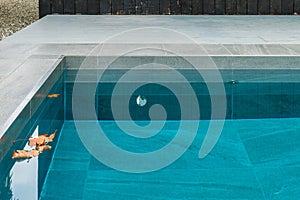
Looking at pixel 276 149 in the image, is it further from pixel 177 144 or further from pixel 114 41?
pixel 114 41

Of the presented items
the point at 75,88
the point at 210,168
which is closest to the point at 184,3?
the point at 75,88

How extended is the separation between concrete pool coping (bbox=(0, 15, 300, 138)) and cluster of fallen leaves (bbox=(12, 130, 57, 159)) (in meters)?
0.15

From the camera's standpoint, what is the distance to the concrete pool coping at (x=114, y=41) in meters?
2.50

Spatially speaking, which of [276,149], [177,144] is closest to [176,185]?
[177,144]

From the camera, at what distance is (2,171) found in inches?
64.2

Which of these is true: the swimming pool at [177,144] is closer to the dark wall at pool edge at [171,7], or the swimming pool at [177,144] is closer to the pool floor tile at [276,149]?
the pool floor tile at [276,149]

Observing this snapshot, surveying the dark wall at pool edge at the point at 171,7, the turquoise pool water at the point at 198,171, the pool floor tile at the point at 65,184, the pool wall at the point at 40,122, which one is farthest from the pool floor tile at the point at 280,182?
the dark wall at pool edge at the point at 171,7

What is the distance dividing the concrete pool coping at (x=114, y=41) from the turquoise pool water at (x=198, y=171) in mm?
329

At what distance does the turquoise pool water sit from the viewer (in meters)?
1.90

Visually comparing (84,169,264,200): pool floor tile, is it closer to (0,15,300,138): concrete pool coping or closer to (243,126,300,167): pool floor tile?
(243,126,300,167): pool floor tile

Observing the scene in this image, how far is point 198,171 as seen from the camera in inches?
Result: 84.0

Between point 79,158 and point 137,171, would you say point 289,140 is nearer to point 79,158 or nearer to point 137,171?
point 137,171

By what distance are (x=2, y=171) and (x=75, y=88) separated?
5.13 ft

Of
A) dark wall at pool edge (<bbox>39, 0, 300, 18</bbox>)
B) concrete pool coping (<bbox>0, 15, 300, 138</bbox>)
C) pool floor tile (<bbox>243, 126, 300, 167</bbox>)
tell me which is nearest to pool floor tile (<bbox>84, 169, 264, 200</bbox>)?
pool floor tile (<bbox>243, 126, 300, 167</bbox>)
